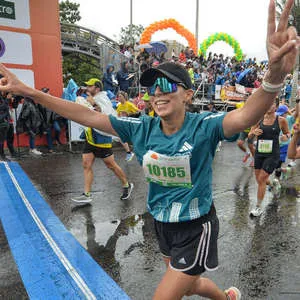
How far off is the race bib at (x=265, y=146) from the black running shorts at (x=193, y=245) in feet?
11.1

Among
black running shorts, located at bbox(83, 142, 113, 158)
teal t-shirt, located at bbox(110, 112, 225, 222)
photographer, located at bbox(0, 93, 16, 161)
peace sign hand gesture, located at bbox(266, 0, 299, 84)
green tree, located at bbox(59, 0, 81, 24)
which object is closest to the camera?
peace sign hand gesture, located at bbox(266, 0, 299, 84)

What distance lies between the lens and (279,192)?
21.2 feet

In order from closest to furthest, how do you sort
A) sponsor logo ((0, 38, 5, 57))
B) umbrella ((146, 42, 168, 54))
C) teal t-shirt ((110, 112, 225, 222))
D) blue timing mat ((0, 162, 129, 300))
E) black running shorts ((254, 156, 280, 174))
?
teal t-shirt ((110, 112, 225, 222)), blue timing mat ((0, 162, 129, 300)), black running shorts ((254, 156, 280, 174)), sponsor logo ((0, 38, 5, 57)), umbrella ((146, 42, 168, 54))

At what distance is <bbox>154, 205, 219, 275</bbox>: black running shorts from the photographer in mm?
2066

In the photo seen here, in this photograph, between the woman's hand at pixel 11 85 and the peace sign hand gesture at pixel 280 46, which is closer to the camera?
the peace sign hand gesture at pixel 280 46

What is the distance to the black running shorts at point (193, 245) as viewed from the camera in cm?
207

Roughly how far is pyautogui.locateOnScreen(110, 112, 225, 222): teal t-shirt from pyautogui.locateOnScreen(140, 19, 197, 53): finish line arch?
24.9 m

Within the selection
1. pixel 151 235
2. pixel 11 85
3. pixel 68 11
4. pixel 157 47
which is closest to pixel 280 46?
pixel 11 85

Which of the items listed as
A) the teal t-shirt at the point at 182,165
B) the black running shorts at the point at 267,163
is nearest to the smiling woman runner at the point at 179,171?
the teal t-shirt at the point at 182,165

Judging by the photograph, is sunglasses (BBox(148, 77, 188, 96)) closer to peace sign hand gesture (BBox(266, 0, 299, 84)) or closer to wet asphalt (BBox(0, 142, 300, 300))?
peace sign hand gesture (BBox(266, 0, 299, 84))

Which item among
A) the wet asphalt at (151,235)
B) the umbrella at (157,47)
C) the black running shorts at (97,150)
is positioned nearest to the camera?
the wet asphalt at (151,235)

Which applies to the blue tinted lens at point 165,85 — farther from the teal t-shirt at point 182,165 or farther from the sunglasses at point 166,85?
the teal t-shirt at point 182,165

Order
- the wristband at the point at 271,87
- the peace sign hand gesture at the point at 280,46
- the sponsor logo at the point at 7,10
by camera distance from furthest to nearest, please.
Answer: the sponsor logo at the point at 7,10 < the wristband at the point at 271,87 < the peace sign hand gesture at the point at 280,46

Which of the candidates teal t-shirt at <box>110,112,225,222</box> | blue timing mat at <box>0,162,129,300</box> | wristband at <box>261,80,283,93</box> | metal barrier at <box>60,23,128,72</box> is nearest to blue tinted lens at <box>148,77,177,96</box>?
teal t-shirt at <box>110,112,225,222</box>
